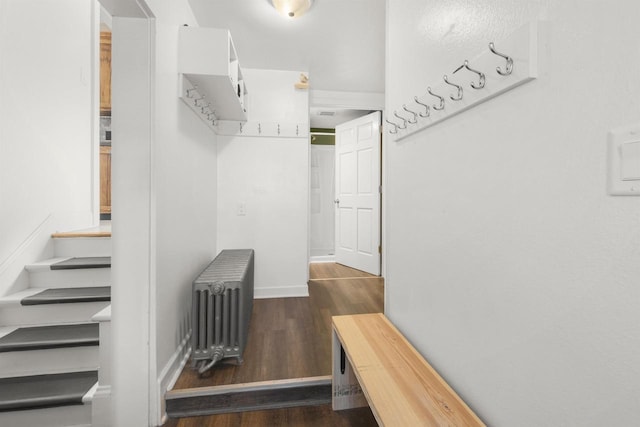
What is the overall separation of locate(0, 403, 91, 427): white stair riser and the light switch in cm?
221

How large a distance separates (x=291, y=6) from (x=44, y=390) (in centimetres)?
274

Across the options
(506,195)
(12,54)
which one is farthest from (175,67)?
(506,195)

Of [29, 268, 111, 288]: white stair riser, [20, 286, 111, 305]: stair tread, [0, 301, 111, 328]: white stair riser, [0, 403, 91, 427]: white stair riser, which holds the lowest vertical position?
[0, 403, 91, 427]: white stair riser

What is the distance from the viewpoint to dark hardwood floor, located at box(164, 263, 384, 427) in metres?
1.45

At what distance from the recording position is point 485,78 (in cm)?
75

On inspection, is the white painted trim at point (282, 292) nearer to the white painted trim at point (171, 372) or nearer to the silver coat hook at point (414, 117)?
the white painted trim at point (171, 372)

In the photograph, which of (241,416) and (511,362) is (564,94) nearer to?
(511,362)

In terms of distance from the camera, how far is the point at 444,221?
97cm

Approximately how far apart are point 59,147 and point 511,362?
3.14 metres

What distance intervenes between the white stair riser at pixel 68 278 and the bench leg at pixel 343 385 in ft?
5.55

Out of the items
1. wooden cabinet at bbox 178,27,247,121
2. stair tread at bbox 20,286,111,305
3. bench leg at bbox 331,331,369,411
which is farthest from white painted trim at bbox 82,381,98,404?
wooden cabinet at bbox 178,27,247,121

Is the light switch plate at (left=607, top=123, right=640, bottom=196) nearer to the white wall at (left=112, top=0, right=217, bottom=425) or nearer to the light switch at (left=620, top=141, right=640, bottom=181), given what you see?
the light switch at (left=620, top=141, right=640, bottom=181)

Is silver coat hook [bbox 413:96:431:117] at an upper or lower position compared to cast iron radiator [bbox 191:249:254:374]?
upper

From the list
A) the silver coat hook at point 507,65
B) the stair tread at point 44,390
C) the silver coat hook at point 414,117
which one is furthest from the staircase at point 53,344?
the silver coat hook at point 507,65
